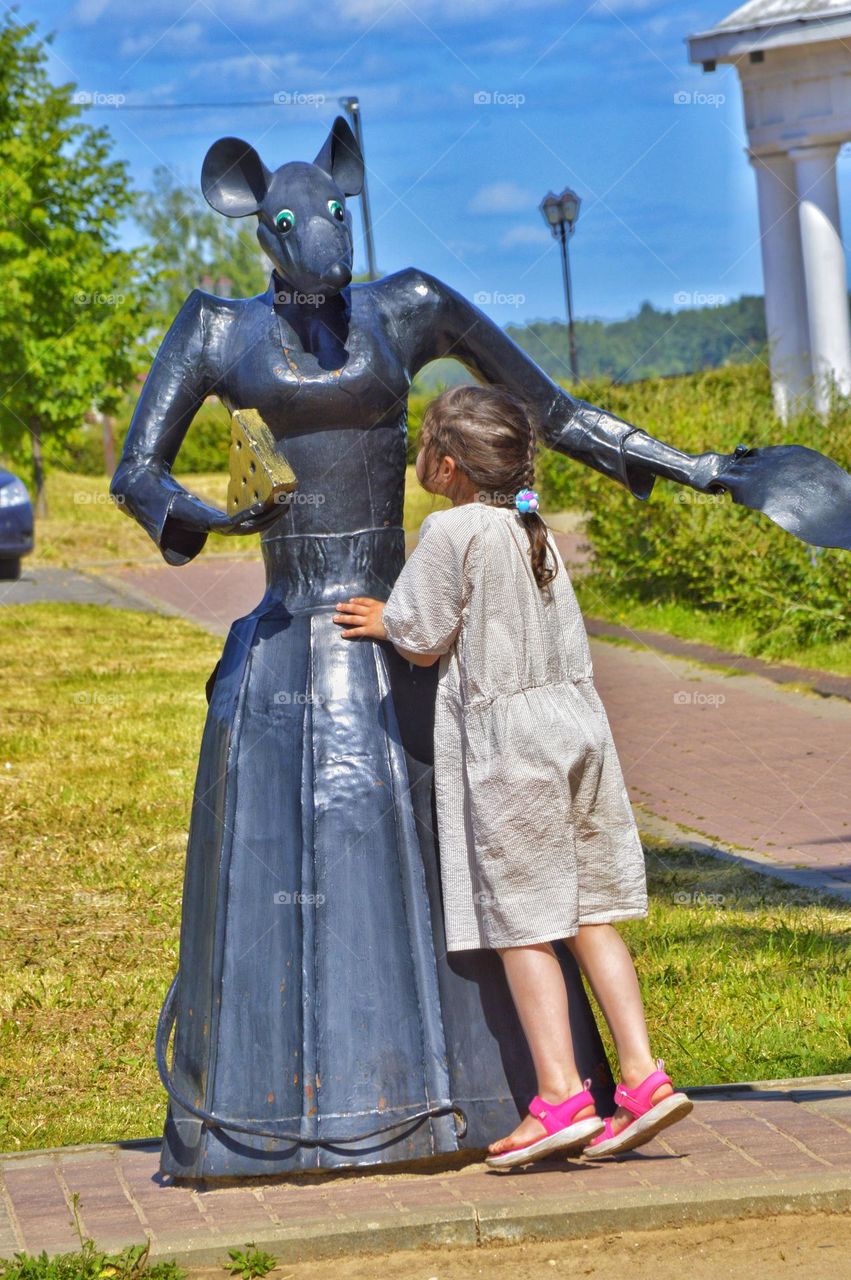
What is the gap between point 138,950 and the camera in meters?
5.66

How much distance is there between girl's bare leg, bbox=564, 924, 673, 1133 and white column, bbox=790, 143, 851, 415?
9.79 m

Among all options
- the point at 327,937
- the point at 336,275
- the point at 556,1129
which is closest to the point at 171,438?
the point at 336,275

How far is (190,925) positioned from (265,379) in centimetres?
119

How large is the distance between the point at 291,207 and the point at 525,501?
0.81 m

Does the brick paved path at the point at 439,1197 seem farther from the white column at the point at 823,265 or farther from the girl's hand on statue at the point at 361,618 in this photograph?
the white column at the point at 823,265

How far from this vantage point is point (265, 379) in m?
3.44

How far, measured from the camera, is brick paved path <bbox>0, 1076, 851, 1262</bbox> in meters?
3.09

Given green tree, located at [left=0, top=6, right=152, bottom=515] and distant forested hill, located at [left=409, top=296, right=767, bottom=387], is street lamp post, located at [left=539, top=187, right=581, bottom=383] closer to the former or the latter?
distant forested hill, located at [left=409, top=296, right=767, bottom=387]

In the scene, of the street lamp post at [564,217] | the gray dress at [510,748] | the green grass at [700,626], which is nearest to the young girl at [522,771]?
the gray dress at [510,748]

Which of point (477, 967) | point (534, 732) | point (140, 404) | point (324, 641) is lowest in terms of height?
point (477, 967)

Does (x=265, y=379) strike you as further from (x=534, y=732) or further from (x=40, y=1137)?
(x=40, y=1137)

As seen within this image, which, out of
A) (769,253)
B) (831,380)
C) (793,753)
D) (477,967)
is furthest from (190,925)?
(769,253)

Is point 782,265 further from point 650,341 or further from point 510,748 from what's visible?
point 650,341

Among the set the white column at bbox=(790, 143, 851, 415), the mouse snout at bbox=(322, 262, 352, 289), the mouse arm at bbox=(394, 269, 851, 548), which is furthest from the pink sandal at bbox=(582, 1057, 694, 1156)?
Result: the white column at bbox=(790, 143, 851, 415)
